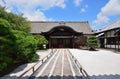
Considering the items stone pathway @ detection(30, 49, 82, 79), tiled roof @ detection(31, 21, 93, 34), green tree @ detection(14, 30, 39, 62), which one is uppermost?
tiled roof @ detection(31, 21, 93, 34)

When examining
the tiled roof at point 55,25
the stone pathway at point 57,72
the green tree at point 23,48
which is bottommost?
the stone pathway at point 57,72

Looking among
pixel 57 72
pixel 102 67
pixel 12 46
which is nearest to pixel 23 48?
pixel 12 46

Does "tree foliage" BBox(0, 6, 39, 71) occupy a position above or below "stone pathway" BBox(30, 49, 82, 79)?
above

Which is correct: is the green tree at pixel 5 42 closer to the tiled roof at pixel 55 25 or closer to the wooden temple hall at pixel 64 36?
the wooden temple hall at pixel 64 36

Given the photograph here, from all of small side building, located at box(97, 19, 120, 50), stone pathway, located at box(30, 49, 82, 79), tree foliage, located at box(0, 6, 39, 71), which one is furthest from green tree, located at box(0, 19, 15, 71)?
small side building, located at box(97, 19, 120, 50)

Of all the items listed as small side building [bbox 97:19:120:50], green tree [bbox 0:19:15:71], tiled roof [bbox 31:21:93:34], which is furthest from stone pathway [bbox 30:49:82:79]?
tiled roof [bbox 31:21:93:34]

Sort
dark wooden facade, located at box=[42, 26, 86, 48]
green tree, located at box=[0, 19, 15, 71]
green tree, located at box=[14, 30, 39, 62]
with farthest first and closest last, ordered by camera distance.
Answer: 1. dark wooden facade, located at box=[42, 26, 86, 48]
2. green tree, located at box=[14, 30, 39, 62]
3. green tree, located at box=[0, 19, 15, 71]

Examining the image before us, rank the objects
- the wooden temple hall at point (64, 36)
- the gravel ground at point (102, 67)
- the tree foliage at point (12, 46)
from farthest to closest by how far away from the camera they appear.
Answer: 1. the wooden temple hall at point (64, 36)
2. the tree foliage at point (12, 46)
3. the gravel ground at point (102, 67)

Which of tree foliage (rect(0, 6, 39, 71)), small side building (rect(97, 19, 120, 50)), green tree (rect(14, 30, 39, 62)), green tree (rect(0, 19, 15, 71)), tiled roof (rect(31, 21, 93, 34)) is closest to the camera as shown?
green tree (rect(0, 19, 15, 71))

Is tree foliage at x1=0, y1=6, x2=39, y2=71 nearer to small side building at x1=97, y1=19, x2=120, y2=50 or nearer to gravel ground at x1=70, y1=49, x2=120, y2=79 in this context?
gravel ground at x1=70, y1=49, x2=120, y2=79

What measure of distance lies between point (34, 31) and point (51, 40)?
504cm

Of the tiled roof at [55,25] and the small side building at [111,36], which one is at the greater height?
the tiled roof at [55,25]

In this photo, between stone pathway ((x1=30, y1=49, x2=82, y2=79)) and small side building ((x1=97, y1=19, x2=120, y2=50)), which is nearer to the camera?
stone pathway ((x1=30, y1=49, x2=82, y2=79))

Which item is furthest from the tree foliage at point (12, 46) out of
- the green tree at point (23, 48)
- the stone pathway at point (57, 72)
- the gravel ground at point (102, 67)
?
the gravel ground at point (102, 67)
